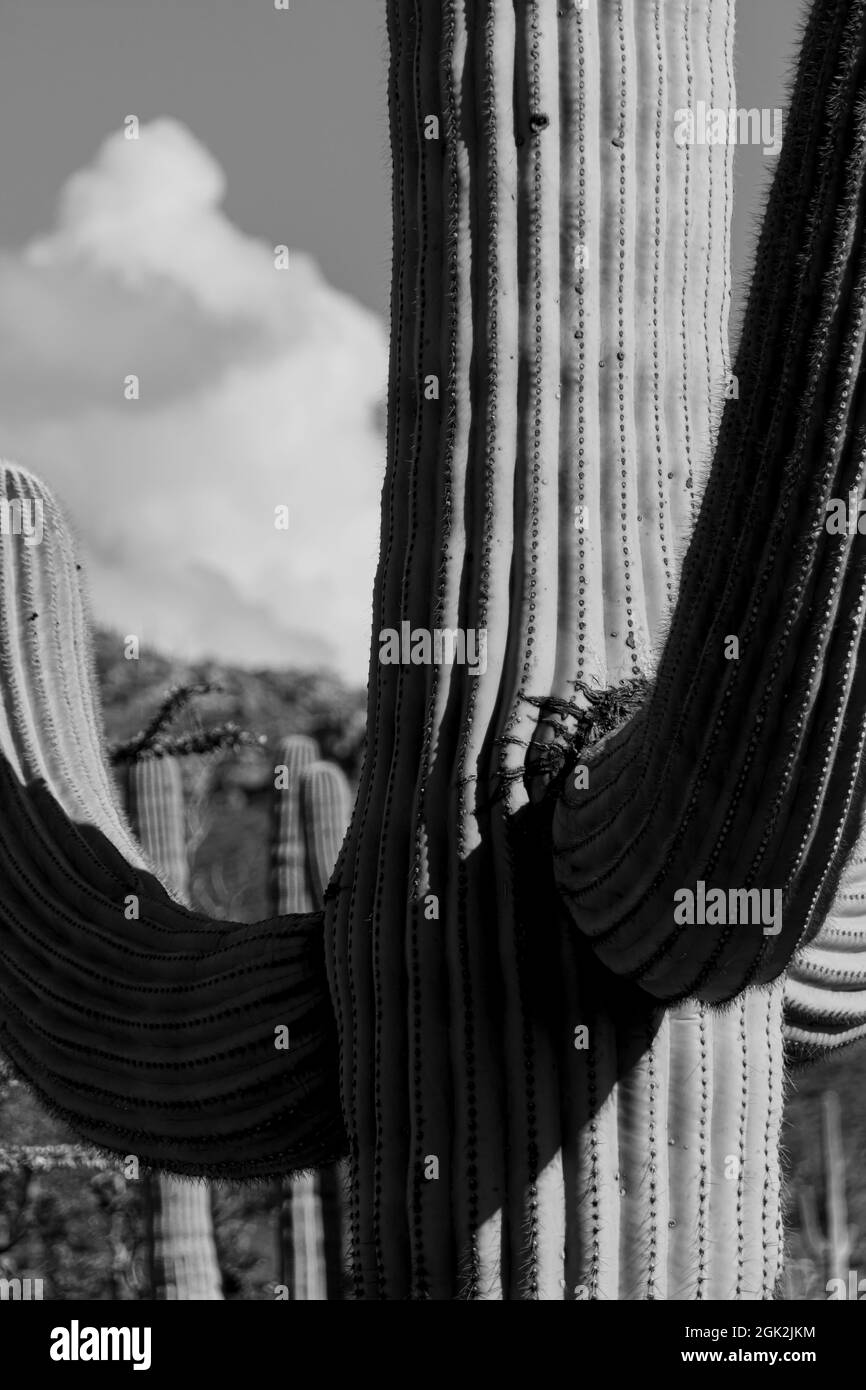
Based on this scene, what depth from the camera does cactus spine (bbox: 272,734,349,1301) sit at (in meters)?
10.4

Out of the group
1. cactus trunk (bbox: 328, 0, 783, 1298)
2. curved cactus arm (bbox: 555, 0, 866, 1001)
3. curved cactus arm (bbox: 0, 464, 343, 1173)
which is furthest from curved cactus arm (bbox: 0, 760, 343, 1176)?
curved cactus arm (bbox: 555, 0, 866, 1001)

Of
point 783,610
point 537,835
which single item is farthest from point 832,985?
point 783,610

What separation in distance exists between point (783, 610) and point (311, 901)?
677 centimetres

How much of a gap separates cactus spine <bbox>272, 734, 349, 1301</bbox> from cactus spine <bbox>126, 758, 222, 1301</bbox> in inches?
16.8

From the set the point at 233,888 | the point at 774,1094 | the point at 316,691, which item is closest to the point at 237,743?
the point at 774,1094

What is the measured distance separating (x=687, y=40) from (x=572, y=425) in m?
1.17

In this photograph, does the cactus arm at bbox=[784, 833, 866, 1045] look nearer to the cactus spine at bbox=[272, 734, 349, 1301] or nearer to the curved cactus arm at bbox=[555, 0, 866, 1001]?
the curved cactus arm at bbox=[555, 0, 866, 1001]

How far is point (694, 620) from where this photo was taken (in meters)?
4.10

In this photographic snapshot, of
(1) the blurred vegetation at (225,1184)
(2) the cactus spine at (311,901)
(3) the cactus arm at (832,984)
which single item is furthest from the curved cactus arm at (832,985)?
(2) the cactus spine at (311,901)

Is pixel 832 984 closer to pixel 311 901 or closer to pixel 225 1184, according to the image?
Answer: pixel 225 1184

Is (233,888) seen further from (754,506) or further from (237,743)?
(754,506)

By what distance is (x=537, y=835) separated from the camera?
502 cm

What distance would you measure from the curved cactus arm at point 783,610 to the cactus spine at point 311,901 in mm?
6212

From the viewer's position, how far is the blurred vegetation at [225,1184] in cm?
1280
